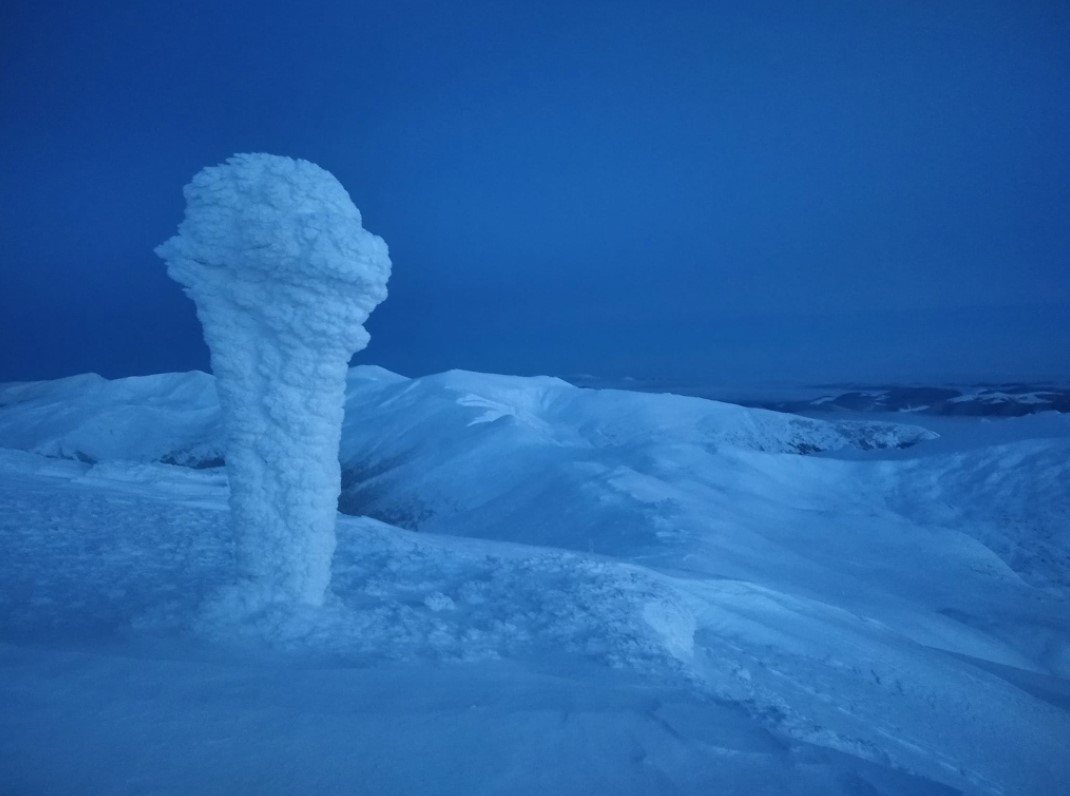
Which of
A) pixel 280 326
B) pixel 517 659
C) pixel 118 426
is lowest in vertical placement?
pixel 517 659

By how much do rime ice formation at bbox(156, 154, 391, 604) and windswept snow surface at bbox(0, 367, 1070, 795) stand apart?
60cm

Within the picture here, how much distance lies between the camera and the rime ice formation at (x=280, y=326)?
5.52 meters

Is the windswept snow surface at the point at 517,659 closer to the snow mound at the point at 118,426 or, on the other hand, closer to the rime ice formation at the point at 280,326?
the rime ice formation at the point at 280,326

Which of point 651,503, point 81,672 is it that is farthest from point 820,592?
point 81,672

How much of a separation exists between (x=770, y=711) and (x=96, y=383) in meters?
48.1

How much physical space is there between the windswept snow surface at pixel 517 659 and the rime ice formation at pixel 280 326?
60 centimetres

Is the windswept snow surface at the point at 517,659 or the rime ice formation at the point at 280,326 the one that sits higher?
the rime ice formation at the point at 280,326

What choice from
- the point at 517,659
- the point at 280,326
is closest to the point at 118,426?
the point at 280,326

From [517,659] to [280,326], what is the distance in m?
3.44

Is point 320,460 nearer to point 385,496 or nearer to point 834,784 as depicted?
point 834,784

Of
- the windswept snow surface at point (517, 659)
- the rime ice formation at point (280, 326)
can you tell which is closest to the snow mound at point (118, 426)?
the windswept snow surface at point (517, 659)

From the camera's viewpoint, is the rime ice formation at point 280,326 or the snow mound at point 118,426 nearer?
the rime ice formation at point 280,326

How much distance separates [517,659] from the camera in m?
5.31

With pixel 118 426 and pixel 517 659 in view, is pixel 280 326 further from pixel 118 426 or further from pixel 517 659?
pixel 118 426
